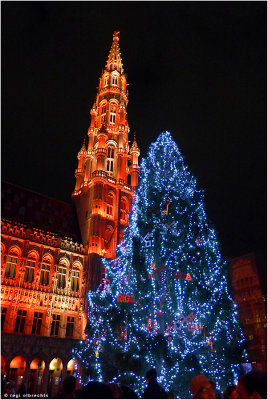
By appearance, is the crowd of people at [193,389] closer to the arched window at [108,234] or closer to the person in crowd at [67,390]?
the person in crowd at [67,390]

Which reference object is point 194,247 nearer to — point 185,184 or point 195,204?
point 195,204

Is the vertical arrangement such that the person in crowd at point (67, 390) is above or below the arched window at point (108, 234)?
below

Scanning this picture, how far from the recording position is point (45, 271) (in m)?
31.8

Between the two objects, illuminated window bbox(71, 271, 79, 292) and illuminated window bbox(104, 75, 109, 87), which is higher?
illuminated window bbox(104, 75, 109, 87)

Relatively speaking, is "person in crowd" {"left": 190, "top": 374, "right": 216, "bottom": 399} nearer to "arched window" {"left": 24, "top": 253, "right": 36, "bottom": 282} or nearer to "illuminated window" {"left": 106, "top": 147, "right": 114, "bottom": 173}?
"arched window" {"left": 24, "top": 253, "right": 36, "bottom": 282}

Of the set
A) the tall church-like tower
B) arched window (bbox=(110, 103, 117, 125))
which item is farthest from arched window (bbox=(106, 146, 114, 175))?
arched window (bbox=(110, 103, 117, 125))

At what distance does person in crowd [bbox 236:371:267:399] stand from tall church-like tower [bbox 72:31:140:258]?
98.6 ft

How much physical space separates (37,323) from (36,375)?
13.8ft

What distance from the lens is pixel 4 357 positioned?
26188 mm

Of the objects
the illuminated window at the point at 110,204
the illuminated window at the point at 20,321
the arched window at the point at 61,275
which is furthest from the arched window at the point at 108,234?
the illuminated window at the point at 20,321

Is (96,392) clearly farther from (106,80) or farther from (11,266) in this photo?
(106,80)

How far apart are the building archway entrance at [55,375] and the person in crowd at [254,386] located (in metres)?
28.3

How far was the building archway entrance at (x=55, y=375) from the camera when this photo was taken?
1120 inches

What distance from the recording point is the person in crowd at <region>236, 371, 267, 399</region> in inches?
179
